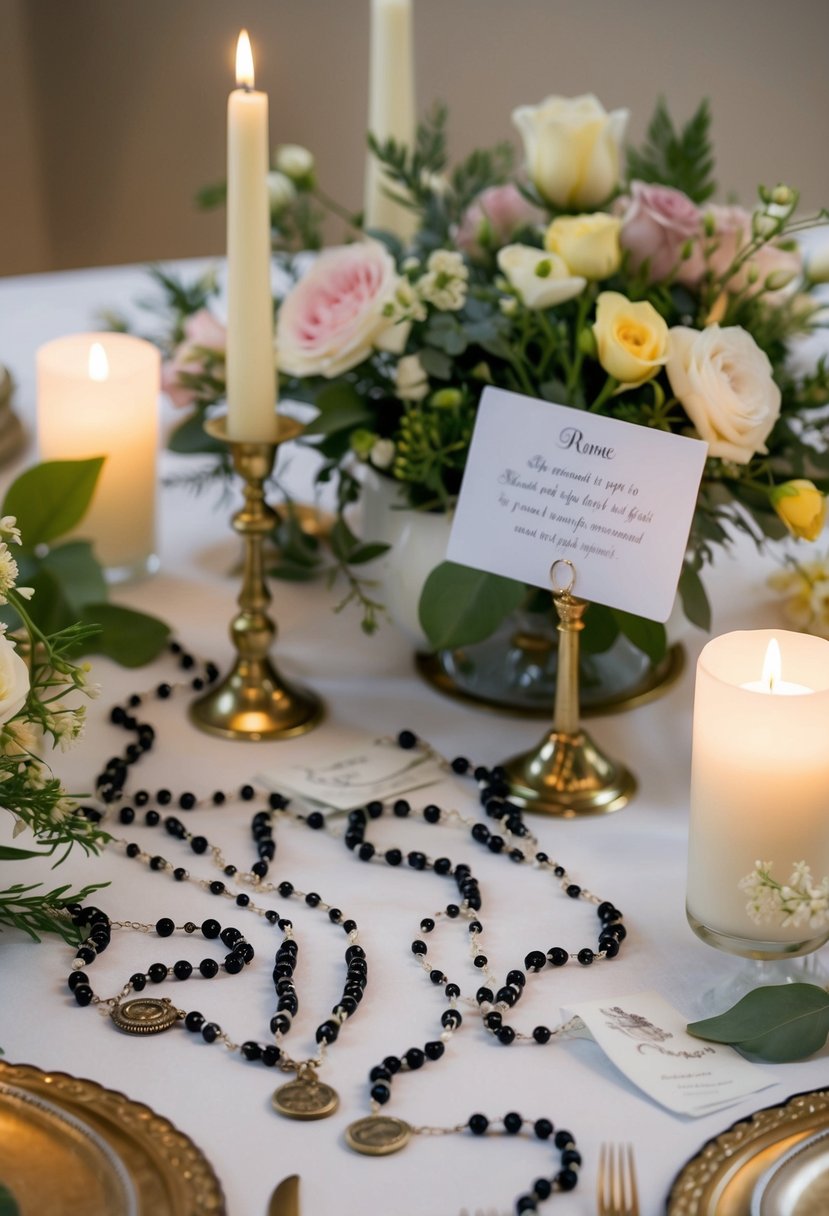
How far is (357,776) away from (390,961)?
23 cm

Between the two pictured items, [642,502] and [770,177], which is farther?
[770,177]

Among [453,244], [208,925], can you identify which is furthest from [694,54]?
[208,925]

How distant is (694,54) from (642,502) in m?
3.16

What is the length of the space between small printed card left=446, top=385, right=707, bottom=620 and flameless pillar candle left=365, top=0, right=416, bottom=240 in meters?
0.58

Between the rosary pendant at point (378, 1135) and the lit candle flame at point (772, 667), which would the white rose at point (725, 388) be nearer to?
the lit candle flame at point (772, 667)

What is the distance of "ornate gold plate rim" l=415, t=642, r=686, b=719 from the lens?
4.04 ft

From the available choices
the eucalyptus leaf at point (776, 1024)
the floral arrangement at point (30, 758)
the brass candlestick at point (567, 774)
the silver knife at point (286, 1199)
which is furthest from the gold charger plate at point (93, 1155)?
the brass candlestick at point (567, 774)

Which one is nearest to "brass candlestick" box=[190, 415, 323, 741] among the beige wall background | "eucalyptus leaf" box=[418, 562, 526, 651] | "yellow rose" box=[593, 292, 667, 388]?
"eucalyptus leaf" box=[418, 562, 526, 651]

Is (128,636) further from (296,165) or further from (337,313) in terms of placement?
(296,165)

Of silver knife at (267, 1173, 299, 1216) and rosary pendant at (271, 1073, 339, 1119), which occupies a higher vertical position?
silver knife at (267, 1173, 299, 1216)

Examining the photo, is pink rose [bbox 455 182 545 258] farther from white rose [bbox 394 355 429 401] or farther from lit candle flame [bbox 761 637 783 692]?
lit candle flame [bbox 761 637 783 692]

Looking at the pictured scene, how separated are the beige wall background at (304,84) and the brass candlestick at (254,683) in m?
2.95

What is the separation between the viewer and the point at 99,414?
53.7 inches

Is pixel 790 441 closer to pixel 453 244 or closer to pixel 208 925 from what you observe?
pixel 453 244
